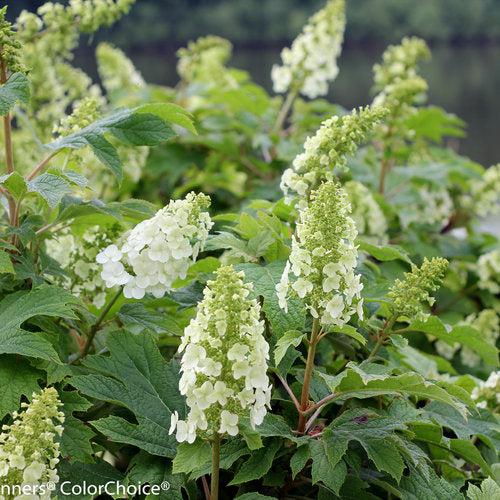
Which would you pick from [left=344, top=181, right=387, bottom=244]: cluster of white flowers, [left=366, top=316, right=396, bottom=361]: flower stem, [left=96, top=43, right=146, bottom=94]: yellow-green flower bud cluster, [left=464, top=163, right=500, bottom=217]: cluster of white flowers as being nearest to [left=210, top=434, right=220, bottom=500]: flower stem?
[left=366, top=316, right=396, bottom=361]: flower stem

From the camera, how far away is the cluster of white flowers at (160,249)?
6.69ft

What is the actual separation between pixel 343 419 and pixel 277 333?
0.25 m

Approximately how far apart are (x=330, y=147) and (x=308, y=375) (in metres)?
0.71

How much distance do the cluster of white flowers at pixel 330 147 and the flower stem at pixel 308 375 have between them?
1.77 ft

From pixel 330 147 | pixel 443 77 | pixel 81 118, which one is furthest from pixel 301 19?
pixel 330 147

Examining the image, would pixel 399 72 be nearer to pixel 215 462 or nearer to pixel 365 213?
pixel 365 213

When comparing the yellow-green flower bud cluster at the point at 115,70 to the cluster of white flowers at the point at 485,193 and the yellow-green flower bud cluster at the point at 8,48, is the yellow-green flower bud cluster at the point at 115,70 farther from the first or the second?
the yellow-green flower bud cluster at the point at 8,48

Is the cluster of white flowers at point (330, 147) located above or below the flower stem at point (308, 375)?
above

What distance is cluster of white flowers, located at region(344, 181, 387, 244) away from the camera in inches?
154

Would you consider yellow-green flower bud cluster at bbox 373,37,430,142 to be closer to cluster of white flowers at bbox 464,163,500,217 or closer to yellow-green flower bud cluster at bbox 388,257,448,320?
cluster of white flowers at bbox 464,163,500,217

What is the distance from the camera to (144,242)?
6.71 ft

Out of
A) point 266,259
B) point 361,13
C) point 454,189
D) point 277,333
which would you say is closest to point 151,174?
point 454,189

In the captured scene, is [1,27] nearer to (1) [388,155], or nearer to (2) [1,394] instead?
(2) [1,394]

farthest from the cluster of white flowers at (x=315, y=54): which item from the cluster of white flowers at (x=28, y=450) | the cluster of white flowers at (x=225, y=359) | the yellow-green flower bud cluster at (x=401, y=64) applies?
the cluster of white flowers at (x=28, y=450)
